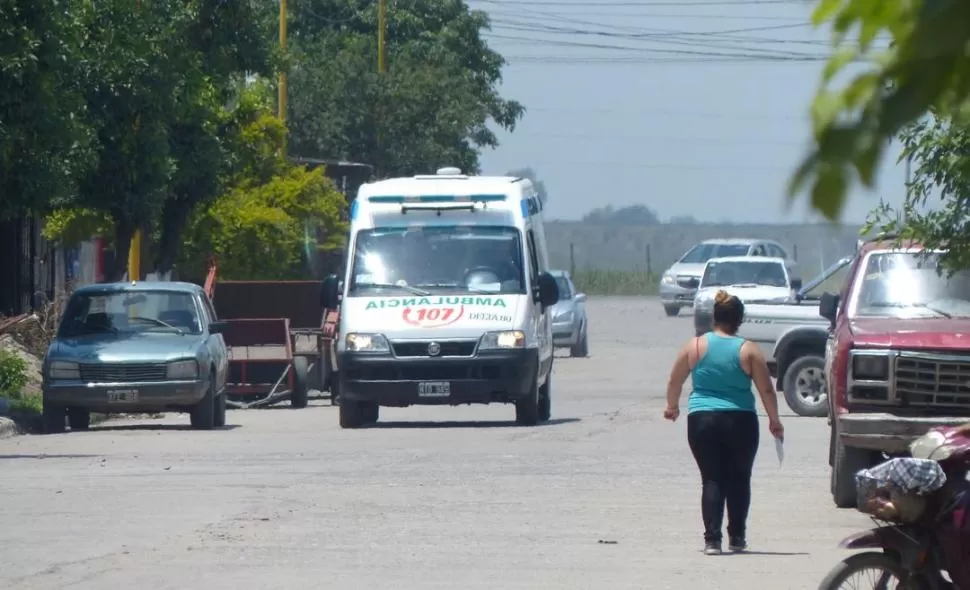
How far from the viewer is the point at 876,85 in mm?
2486

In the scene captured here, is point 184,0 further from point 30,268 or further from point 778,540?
point 778,540

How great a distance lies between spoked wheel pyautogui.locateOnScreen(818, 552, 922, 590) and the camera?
7.00m

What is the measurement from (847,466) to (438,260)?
8.06 m

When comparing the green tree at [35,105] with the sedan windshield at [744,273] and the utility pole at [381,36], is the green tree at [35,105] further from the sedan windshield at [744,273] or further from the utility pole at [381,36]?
the utility pole at [381,36]

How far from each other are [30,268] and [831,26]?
2948 centimetres

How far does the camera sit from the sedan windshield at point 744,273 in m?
35.8

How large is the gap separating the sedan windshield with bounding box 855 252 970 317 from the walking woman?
10.3 ft

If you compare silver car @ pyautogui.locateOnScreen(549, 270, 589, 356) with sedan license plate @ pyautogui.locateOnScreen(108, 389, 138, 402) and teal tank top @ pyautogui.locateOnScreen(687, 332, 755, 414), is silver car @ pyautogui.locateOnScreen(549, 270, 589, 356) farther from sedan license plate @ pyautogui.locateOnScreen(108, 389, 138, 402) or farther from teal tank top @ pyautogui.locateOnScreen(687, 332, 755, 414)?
teal tank top @ pyautogui.locateOnScreen(687, 332, 755, 414)

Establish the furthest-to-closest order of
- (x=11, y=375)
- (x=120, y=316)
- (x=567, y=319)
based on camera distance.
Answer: (x=567, y=319), (x=11, y=375), (x=120, y=316)

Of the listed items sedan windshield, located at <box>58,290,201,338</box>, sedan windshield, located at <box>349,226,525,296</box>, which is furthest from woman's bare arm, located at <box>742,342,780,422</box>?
sedan windshield, located at <box>58,290,201,338</box>

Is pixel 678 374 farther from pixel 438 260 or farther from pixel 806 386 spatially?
pixel 806 386

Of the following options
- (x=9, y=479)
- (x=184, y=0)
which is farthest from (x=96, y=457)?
(x=184, y=0)

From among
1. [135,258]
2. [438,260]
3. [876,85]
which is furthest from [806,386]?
[876,85]

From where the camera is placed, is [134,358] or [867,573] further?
[134,358]
